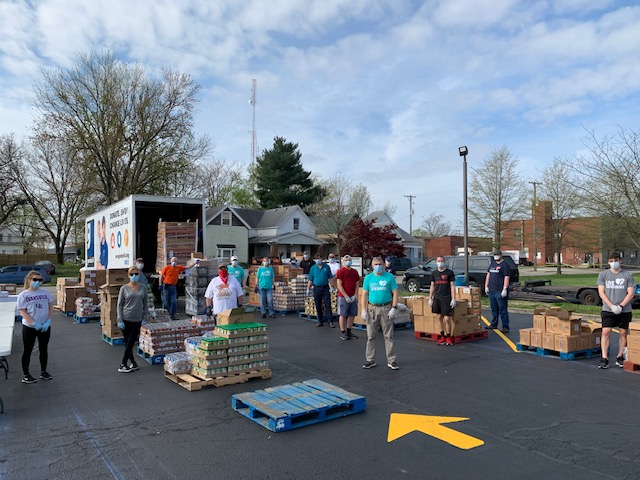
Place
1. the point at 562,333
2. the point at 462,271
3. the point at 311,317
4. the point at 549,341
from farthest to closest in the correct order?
1. the point at 462,271
2. the point at 311,317
3. the point at 549,341
4. the point at 562,333

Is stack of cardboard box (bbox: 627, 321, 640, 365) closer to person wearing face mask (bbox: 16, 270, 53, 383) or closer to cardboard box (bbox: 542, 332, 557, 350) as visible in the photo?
cardboard box (bbox: 542, 332, 557, 350)

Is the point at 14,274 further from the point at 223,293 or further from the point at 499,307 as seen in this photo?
the point at 499,307

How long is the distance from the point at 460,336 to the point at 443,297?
1.02 metres

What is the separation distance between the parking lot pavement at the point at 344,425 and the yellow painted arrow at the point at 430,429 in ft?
0.33

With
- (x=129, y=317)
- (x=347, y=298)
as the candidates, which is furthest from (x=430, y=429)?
(x=347, y=298)

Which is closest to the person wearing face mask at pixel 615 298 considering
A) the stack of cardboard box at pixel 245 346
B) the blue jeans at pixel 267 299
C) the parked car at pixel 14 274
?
the stack of cardboard box at pixel 245 346

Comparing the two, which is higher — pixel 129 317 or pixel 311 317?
pixel 129 317

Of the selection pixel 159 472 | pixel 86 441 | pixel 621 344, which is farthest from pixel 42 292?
pixel 621 344

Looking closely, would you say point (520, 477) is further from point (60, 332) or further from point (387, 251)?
point (387, 251)

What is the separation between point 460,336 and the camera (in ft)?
34.0

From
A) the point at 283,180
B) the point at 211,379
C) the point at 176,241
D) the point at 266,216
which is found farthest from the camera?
the point at 283,180

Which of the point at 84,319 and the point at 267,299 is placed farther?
the point at 267,299

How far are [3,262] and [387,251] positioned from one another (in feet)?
133

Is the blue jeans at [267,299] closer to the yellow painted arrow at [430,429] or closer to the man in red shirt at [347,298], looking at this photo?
the man in red shirt at [347,298]
